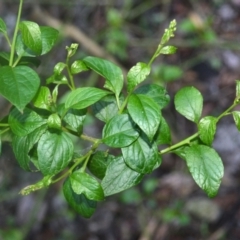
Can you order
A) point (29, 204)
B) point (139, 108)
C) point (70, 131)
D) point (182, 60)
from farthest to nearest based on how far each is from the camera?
point (182, 60) → point (29, 204) → point (70, 131) → point (139, 108)

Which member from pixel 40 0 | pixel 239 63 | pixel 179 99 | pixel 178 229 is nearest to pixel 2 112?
pixel 40 0

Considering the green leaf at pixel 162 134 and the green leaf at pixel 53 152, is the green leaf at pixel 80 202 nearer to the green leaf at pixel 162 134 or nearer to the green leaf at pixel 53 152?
the green leaf at pixel 53 152

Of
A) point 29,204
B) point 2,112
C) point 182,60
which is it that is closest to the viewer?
point 2,112

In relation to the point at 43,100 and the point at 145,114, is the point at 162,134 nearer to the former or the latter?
the point at 145,114

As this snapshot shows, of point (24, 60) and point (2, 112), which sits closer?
point (24, 60)

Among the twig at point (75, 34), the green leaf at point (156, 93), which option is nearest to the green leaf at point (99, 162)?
the green leaf at point (156, 93)

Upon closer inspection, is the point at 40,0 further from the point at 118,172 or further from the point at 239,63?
the point at 118,172

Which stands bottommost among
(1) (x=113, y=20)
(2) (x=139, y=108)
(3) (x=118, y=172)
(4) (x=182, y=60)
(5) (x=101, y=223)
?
(5) (x=101, y=223)

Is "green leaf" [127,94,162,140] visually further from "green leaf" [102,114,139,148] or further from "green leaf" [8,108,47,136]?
"green leaf" [8,108,47,136]
